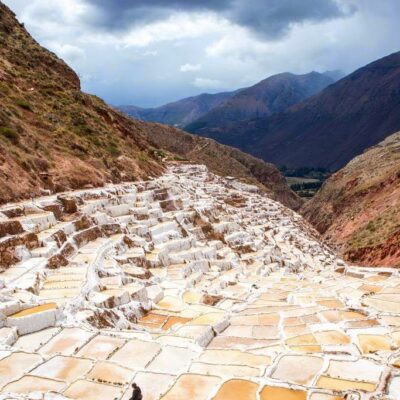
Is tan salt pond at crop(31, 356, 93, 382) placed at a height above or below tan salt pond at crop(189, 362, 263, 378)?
above

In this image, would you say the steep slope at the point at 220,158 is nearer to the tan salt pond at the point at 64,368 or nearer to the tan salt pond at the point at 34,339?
the tan salt pond at the point at 34,339

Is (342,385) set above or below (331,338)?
above

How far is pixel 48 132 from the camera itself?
30.4 metres

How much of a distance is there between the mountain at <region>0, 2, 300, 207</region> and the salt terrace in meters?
2.08

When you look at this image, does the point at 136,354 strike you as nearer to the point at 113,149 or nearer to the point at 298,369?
the point at 298,369

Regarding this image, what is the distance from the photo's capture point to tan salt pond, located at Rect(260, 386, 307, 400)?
A: 8680mm

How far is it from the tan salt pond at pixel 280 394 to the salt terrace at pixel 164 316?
34mm

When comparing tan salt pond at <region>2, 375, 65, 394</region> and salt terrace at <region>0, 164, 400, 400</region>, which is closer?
tan salt pond at <region>2, 375, 65, 394</region>

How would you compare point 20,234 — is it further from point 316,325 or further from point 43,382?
point 316,325

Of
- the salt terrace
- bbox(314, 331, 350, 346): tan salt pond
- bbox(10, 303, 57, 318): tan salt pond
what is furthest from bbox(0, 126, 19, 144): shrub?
bbox(314, 331, 350, 346): tan salt pond

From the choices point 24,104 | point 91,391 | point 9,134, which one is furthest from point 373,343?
point 24,104

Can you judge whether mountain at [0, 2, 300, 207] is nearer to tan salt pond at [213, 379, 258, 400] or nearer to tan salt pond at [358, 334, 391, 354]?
tan salt pond at [213, 379, 258, 400]

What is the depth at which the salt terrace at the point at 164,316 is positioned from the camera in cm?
913

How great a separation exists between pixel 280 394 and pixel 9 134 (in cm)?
2057
